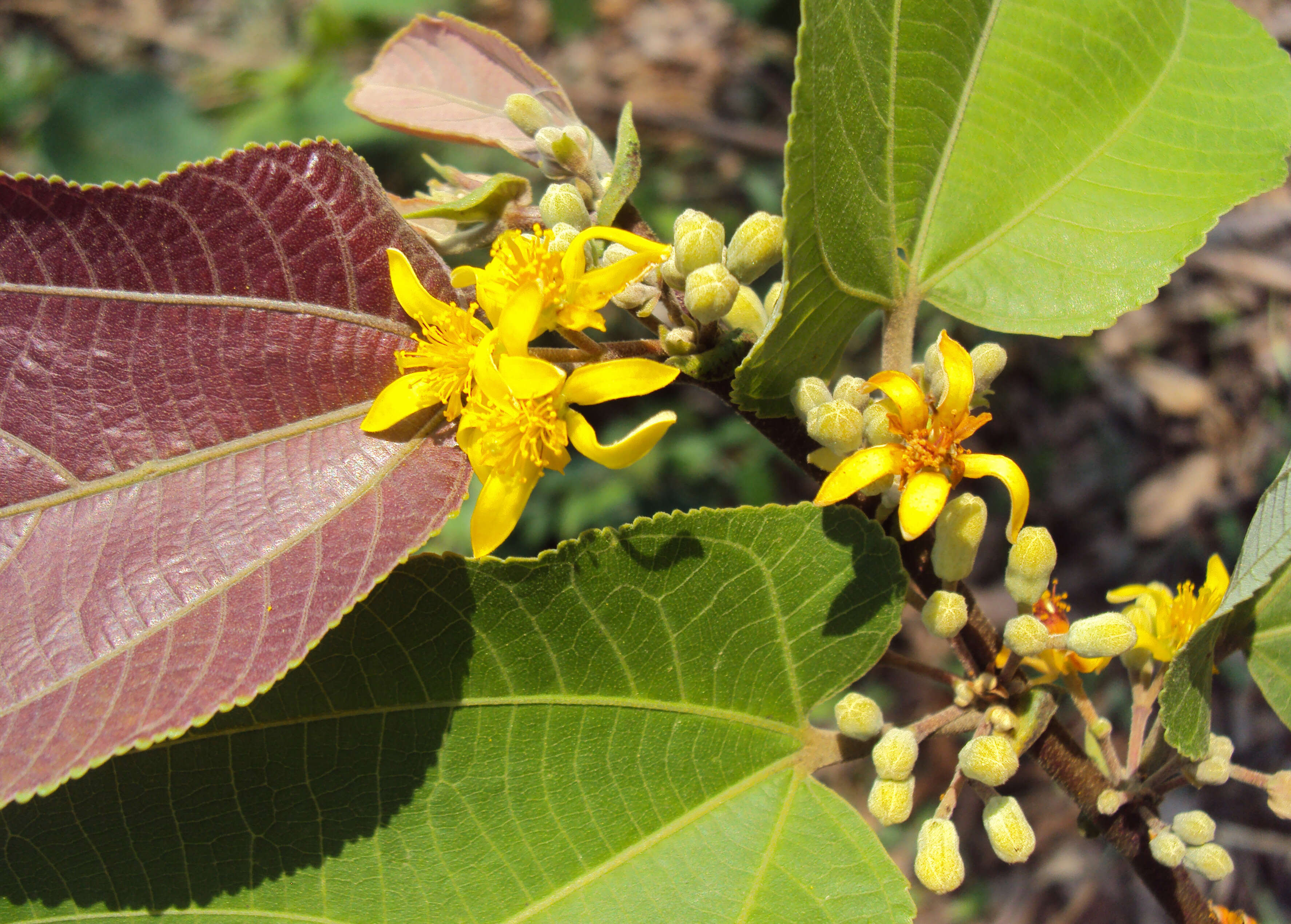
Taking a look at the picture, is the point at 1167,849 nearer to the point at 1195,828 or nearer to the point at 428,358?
the point at 1195,828

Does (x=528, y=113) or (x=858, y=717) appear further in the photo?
(x=528, y=113)

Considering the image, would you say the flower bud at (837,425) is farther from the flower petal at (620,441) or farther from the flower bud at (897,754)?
the flower bud at (897,754)

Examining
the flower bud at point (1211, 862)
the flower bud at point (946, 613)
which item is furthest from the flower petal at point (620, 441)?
the flower bud at point (1211, 862)

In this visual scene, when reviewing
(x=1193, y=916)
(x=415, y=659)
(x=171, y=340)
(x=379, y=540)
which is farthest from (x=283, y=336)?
(x=1193, y=916)

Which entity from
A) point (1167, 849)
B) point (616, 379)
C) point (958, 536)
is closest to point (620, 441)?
point (616, 379)

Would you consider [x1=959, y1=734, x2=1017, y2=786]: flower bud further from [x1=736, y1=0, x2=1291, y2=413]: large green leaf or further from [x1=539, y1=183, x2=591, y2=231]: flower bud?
[x1=539, y1=183, x2=591, y2=231]: flower bud

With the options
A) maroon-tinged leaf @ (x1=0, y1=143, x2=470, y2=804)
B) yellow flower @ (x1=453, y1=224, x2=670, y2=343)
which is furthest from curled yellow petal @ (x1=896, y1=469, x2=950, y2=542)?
maroon-tinged leaf @ (x1=0, y1=143, x2=470, y2=804)
